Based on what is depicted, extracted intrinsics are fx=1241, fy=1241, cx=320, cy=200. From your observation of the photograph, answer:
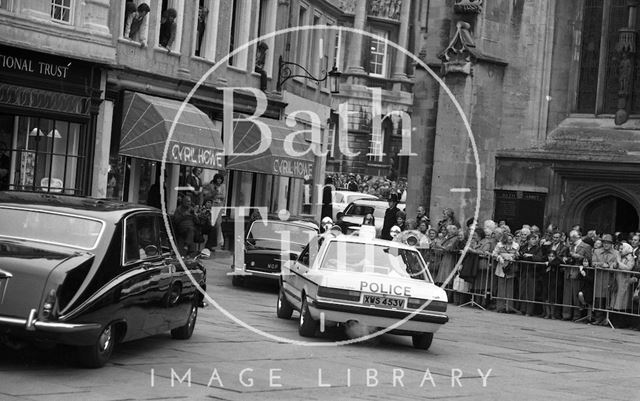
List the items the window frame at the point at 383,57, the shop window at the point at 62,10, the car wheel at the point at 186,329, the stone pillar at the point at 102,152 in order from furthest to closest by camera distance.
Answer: the window frame at the point at 383,57 → the stone pillar at the point at 102,152 → the shop window at the point at 62,10 → the car wheel at the point at 186,329

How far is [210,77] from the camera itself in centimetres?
3738

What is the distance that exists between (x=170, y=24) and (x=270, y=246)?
39.8ft

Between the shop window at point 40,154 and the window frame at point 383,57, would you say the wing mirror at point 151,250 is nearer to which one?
the shop window at point 40,154

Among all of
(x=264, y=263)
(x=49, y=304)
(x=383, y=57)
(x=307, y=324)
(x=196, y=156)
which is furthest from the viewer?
(x=383, y=57)

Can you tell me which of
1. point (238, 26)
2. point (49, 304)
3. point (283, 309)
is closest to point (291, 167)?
point (238, 26)

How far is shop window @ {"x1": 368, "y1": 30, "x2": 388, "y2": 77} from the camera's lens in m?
83.6

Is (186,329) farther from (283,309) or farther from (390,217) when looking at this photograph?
(390,217)

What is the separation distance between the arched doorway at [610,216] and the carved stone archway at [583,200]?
135 mm

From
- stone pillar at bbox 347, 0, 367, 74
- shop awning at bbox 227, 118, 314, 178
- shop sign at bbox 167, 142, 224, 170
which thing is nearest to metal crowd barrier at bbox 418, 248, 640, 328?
shop sign at bbox 167, 142, 224, 170

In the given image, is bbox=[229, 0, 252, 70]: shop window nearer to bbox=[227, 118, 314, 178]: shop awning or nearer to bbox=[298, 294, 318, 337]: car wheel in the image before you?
bbox=[227, 118, 314, 178]: shop awning

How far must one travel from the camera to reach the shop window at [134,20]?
3300cm

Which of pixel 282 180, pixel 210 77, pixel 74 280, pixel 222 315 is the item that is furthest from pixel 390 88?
pixel 74 280

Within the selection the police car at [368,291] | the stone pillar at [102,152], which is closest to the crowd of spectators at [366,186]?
the stone pillar at [102,152]

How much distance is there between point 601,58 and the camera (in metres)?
28.3
